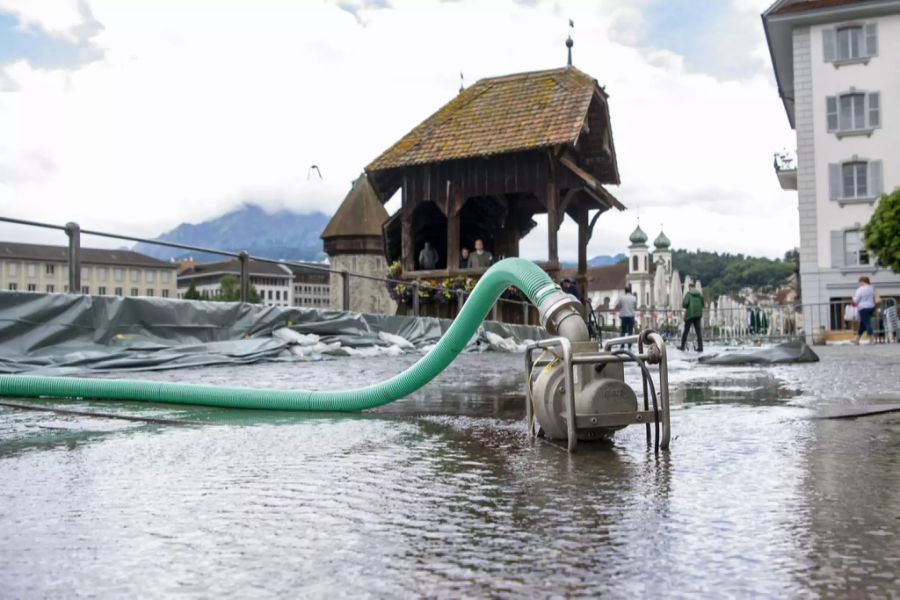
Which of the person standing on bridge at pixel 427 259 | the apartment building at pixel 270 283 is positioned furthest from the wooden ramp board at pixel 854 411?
the apartment building at pixel 270 283

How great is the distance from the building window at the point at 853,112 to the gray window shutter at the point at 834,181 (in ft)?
4.36

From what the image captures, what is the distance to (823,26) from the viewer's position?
33.5 metres

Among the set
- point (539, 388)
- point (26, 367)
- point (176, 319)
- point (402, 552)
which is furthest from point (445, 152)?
point (402, 552)

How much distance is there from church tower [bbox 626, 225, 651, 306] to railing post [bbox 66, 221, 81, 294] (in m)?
158

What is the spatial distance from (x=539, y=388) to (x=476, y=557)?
1.85m

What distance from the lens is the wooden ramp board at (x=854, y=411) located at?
15.5 feet

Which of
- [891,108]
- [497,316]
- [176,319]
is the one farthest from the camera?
[891,108]

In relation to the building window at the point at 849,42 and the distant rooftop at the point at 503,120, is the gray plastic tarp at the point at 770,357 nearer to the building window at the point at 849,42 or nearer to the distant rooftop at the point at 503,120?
the distant rooftop at the point at 503,120

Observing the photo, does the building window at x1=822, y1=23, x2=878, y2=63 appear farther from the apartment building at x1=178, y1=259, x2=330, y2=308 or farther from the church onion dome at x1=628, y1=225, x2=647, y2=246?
the church onion dome at x1=628, y1=225, x2=647, y2=246

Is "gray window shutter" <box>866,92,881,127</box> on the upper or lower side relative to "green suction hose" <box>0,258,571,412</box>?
upper

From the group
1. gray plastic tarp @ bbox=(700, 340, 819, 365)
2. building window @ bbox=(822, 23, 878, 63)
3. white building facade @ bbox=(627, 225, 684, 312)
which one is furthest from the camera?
white building facade @ bbox=(627, 225, 684, 312)

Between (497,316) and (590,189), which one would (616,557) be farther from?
(590,189)

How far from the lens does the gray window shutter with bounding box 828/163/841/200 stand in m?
33.3

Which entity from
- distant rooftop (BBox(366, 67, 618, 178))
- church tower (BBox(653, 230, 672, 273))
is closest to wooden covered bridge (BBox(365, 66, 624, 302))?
distant rooftop (BBox(366, 67, 618, 178))
